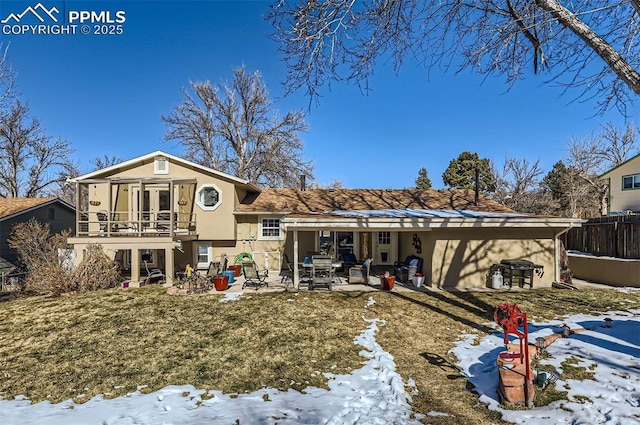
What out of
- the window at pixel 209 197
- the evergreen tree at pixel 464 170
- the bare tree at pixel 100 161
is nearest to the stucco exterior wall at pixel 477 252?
the window at pixel 209 197

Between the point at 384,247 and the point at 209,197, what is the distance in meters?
8.53

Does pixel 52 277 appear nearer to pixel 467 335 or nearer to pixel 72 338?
pixel 72 338

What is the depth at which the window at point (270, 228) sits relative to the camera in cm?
1504

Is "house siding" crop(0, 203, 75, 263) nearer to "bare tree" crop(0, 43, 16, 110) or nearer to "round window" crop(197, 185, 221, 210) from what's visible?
"bare tree" crop(0, 43, 16, 110)

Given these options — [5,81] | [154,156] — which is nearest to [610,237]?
[154,156]

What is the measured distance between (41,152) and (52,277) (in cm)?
2354

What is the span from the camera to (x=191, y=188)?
14.4m

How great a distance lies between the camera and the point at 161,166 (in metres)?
14.3

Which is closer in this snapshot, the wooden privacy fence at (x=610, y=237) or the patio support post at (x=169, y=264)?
the wooden privacy fence at (x=610, y=237)

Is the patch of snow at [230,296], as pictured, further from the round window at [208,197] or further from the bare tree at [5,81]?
the bare tree at [5,81]

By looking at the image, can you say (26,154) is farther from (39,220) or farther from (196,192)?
(196,192)

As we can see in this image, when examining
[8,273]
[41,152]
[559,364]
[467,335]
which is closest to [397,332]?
[467,335]

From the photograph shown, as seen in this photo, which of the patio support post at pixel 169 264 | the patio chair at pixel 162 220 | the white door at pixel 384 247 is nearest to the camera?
the patio support post at pixel 169 264

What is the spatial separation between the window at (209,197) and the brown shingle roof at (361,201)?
3.53 ft
